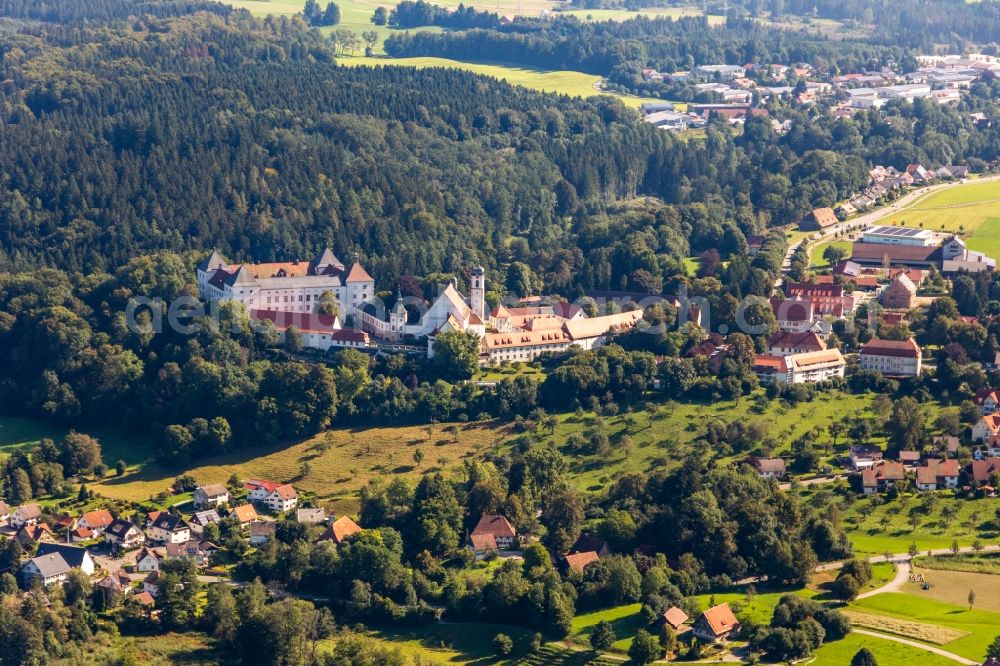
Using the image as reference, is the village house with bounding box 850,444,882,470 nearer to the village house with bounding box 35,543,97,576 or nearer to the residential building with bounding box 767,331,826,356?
the residential building with bounding box 767,331,826,356

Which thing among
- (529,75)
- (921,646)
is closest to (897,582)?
(921,646)

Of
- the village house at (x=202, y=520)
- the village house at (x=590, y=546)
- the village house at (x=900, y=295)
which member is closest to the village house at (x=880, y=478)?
the village house at (x=590, y=546)

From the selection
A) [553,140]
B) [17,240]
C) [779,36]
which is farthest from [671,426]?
[779,36]

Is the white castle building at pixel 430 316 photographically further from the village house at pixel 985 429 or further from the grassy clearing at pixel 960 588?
→ the grassy clearing at pixel 960 588

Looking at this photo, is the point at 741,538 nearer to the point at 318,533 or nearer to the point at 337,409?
the point at 318,533

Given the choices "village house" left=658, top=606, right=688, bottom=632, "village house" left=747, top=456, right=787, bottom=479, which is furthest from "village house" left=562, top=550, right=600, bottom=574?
"village house" left=747, top=456, right=787, bottom=479

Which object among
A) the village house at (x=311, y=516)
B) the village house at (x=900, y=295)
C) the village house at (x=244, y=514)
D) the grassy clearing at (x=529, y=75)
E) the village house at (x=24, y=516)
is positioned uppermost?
the grassy clearing at (x=529, y=75)

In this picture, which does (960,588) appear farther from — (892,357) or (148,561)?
(148,561)
